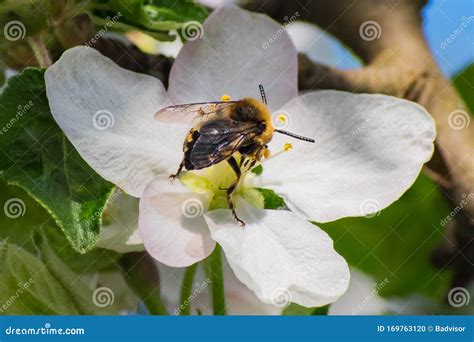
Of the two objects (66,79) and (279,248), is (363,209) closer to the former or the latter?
(279,248)

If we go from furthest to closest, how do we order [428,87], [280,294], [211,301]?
[428,87] < [211,301] < [280,294]

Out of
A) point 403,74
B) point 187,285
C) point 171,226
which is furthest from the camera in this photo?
point 403,74

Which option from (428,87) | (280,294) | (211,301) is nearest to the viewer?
(280,294)

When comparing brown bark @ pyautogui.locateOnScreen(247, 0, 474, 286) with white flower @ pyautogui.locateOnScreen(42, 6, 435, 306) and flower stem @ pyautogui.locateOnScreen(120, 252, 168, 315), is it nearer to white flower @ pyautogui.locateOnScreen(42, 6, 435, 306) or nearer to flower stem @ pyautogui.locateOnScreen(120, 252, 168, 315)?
white flower @ pyautogui.locateOnScreen(42, 6, 435, 306)

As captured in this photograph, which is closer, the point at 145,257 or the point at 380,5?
the point at 145,257

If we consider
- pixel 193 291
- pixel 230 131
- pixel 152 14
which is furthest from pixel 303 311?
pixel 152 14

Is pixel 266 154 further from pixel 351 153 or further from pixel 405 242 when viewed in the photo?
pixel 405 242

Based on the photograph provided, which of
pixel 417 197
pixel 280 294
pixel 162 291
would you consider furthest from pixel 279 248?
pixel 417 197
